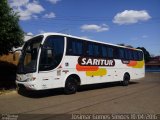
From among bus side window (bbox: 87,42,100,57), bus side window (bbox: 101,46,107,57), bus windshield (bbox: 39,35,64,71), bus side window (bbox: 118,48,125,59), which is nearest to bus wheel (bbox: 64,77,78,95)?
bus windshield (bbox: 39,35,64,71)

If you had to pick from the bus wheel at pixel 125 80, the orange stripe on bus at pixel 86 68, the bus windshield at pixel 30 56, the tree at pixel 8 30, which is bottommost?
the bus wheel at pixel 125 80

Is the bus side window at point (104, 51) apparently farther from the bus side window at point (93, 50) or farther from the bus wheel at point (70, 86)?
the bus wheel at point (70, 86)

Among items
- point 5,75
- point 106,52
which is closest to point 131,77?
point 106,52

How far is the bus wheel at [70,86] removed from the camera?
14.3 metres

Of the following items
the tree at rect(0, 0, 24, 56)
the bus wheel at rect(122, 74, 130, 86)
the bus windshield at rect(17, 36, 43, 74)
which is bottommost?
the bus wheel at rect(122, 74, 130, 86)

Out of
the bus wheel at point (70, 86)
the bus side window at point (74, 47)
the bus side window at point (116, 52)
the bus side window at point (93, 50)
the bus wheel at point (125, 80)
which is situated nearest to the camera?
the bus wheel at point (70, 86)

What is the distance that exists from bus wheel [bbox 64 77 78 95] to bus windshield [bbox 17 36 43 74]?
237 cm

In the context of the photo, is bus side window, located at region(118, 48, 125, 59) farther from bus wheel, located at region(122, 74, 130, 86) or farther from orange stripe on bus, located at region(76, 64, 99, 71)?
orange stripe on bus, located at region(76, 64, 99, 71)

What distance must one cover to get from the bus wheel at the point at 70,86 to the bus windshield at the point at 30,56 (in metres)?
2.37

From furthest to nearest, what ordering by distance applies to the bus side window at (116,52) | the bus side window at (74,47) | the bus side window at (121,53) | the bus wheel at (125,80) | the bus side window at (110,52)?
the bus wheel at (125,80) < the bus side window at (121,53) < the bus side window at (116,52) < the bus side window at (110,52) < the bus side window at (74,47)

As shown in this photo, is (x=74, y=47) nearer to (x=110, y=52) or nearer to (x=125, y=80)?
(x=110, y=52)

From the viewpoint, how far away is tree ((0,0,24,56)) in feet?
49.2

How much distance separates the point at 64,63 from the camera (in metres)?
14.1

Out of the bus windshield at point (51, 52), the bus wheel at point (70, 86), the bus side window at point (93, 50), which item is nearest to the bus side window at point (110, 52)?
the bus side window at point (93, 50)
